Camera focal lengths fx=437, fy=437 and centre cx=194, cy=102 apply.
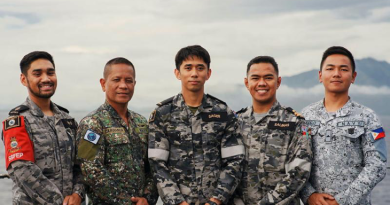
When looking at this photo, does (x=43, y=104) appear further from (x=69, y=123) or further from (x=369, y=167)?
(x=369, y=167)

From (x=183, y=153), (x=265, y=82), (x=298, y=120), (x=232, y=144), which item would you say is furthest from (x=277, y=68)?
(x=183, y=153)

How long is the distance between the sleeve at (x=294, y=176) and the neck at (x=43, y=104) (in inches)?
110

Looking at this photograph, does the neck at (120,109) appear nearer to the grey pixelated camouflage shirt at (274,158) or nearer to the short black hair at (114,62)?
the short black hair at (114,62)

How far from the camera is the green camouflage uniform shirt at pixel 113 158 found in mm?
4926

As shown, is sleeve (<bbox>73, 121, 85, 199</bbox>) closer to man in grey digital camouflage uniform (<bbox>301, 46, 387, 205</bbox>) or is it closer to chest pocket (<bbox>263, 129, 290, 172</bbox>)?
chest pocket (<bbox>263, 129, 290, 172</bbox>)

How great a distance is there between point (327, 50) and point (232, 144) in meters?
1.86

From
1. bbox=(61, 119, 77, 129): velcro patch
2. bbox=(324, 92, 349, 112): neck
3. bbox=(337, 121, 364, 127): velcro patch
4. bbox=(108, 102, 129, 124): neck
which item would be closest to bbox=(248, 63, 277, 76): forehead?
bbox=(324, 92, 349, 112): neck

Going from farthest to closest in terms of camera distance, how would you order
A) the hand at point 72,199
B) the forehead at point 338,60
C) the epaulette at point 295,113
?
the forehead at point 338,60
the epaulette at point 295,113
the hand at point 72,199

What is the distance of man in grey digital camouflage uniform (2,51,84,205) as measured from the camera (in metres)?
4.84

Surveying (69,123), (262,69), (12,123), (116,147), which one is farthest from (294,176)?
(12,123)

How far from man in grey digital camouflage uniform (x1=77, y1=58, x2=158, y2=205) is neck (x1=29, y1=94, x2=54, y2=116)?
54 centimetres

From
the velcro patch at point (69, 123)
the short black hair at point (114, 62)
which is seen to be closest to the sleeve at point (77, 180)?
the velcro patch at point (69, 123)

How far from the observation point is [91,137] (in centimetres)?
498

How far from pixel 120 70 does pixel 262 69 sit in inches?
69.8
